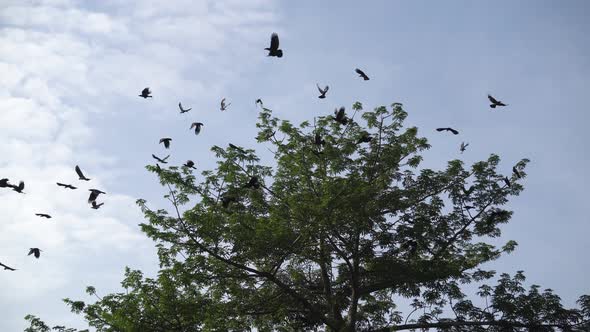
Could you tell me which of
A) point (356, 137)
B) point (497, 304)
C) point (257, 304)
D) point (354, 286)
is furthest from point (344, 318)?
point (356, 137)

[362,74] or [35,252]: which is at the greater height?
[362,74]

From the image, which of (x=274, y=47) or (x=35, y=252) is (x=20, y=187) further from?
(x=274, y=47)

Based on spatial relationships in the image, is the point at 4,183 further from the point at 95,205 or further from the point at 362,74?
the point at 362,74

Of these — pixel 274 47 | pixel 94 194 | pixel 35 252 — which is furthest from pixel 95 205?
pixel 274 47

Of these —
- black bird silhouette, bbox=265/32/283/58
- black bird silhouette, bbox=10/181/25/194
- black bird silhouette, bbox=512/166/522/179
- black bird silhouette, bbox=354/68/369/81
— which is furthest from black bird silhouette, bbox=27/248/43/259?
black bird silhouette, bbox=512/166/522/179

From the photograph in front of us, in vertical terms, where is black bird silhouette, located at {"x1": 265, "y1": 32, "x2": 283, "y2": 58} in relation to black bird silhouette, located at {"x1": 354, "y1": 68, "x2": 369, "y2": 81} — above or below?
below

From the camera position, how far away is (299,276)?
59.2 feet

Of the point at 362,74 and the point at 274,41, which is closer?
the point at 274,41

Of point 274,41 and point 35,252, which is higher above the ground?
point 274,41

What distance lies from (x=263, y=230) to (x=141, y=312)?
4.32 meters

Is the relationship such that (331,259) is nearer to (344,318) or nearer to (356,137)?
(344,318)

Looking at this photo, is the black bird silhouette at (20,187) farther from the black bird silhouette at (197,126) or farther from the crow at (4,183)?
the black bird silhouette at (197,126)

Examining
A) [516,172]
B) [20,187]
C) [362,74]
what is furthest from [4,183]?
[516,172]

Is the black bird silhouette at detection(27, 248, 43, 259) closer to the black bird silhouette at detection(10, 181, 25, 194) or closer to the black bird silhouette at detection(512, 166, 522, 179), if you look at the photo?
the black bird silhouette at detection(10, 181, 25, 194)
